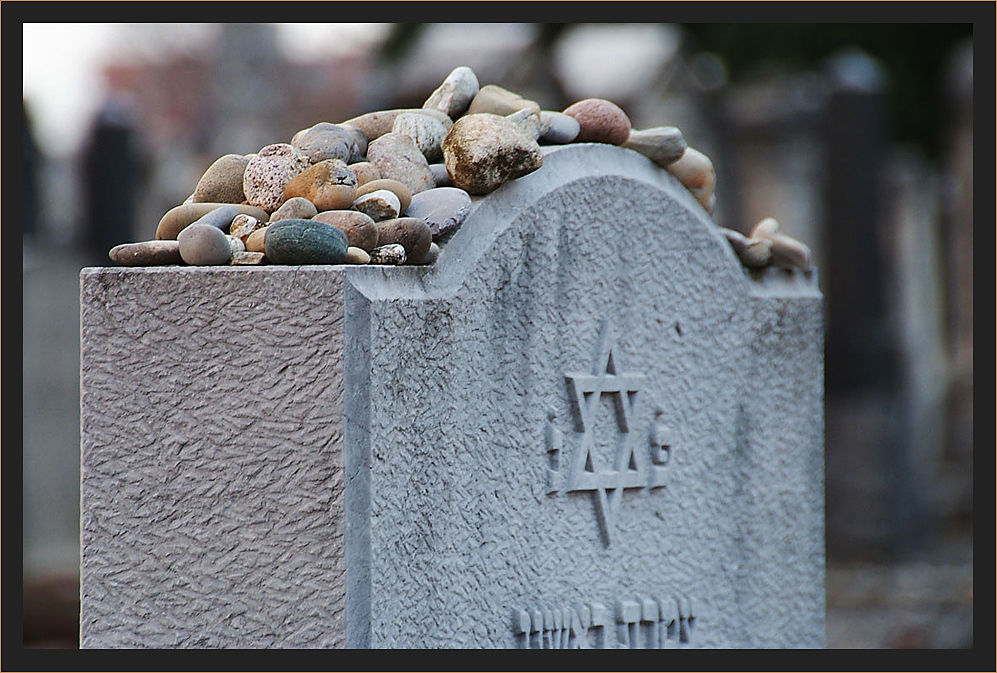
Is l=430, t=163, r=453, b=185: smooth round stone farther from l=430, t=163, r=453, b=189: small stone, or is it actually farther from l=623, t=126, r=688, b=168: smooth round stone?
l=623, t=126, r=688, b=168: smooth round stone

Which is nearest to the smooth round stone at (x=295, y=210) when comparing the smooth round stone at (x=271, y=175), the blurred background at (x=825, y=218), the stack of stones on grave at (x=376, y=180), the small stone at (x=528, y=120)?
the stack of stones on grave at (x=376, y=180)

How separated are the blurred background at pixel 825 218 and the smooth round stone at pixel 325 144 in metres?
4.60

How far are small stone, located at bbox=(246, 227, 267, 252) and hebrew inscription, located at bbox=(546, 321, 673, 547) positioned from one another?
637mm

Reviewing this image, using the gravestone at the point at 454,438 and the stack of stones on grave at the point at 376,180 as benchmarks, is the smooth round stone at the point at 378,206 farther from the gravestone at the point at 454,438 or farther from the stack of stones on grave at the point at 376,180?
the gravestone at the point at 454,438

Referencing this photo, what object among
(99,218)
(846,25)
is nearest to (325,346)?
(99,218)

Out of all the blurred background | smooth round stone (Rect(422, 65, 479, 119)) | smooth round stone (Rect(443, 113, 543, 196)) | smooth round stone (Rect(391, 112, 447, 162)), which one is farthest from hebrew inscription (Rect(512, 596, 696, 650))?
the blurred background

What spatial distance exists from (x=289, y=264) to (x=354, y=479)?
36 cm

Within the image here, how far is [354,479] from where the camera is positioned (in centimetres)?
203

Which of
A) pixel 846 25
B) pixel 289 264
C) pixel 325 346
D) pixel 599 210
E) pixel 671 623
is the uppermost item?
pixel 846 25

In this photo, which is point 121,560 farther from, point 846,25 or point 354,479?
point 846,25

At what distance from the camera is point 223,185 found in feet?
7.89

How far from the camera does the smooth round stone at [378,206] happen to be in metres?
2.25

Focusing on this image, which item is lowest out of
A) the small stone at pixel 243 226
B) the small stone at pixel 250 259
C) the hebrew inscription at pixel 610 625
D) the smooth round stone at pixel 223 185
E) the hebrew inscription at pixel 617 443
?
the hebrew inscription at pixel 610 625

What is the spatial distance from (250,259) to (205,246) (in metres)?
0.07
